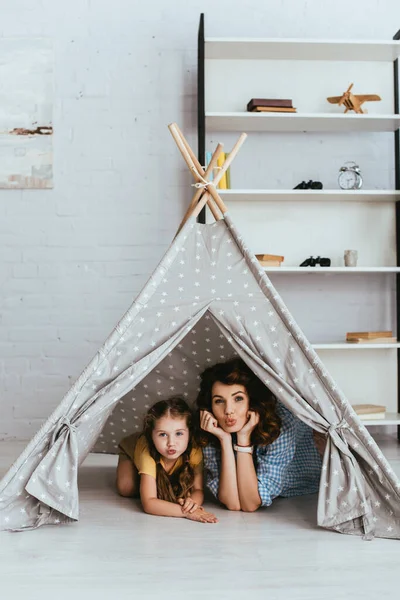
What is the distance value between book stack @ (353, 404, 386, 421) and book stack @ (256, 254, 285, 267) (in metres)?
0.81

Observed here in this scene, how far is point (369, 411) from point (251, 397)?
126 cm

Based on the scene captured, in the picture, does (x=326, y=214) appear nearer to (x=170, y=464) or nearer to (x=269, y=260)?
(x=269, y=260)

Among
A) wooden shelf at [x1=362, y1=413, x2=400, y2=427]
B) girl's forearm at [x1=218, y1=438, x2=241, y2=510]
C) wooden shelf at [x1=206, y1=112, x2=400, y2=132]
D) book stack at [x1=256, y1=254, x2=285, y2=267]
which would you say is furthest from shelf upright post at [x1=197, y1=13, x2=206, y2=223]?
girl's forearm at [x1=218, y1=438, x2=241, y2=510]

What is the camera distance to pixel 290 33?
3.88 m

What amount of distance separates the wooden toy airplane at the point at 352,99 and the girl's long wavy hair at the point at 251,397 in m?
1.72

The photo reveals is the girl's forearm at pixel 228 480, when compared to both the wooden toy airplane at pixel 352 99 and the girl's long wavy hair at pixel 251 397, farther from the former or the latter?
the wooden toy airplane at pixel 352 99

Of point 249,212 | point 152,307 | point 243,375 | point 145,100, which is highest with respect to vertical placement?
point 145,100

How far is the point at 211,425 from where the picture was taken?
2.34 metres

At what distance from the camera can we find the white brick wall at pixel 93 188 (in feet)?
12.6

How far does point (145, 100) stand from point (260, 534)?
2.50 meters

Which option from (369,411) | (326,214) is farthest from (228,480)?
(326,214)

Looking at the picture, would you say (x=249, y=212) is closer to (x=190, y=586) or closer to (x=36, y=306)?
(x=36, y=306)

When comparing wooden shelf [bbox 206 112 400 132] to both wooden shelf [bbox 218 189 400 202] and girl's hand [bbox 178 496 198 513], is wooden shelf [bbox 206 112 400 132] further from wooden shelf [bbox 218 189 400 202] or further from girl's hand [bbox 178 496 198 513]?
girl's hand [bbox 178 496 198 513]

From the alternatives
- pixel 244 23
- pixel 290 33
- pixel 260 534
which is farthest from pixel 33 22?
pixel 260 534
